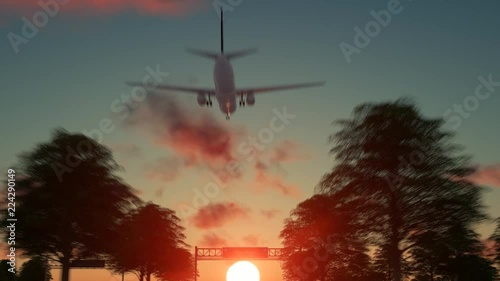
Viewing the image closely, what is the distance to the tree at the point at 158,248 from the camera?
276 feet

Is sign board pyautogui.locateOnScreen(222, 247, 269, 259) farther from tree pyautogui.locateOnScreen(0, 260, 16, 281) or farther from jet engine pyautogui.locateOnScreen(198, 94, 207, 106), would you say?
jet engine pyautogui.locateOnScreen(198, 94, 207, 106)

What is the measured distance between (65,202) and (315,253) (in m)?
36.7

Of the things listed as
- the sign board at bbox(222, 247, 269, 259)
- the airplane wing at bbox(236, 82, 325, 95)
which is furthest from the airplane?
the sign board at bbox(222, 247, 269, 259)

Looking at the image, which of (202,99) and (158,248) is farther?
(158,248)

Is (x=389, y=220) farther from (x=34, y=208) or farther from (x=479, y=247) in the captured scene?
(x=34, y=208)

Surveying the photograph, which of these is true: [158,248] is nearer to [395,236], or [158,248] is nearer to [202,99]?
[202,99]

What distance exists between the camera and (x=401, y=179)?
45.9 meters

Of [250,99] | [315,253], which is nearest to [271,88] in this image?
[250,99]

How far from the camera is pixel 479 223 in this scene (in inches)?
1791

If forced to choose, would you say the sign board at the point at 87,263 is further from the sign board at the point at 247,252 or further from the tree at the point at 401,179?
the sign board at the point at 247,252

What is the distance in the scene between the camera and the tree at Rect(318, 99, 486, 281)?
4538 cm

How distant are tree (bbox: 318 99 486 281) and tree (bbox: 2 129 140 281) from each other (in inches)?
736

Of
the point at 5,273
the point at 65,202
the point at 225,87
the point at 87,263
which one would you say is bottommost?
the point at 87,263

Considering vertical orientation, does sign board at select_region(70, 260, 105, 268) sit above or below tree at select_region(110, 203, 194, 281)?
below
